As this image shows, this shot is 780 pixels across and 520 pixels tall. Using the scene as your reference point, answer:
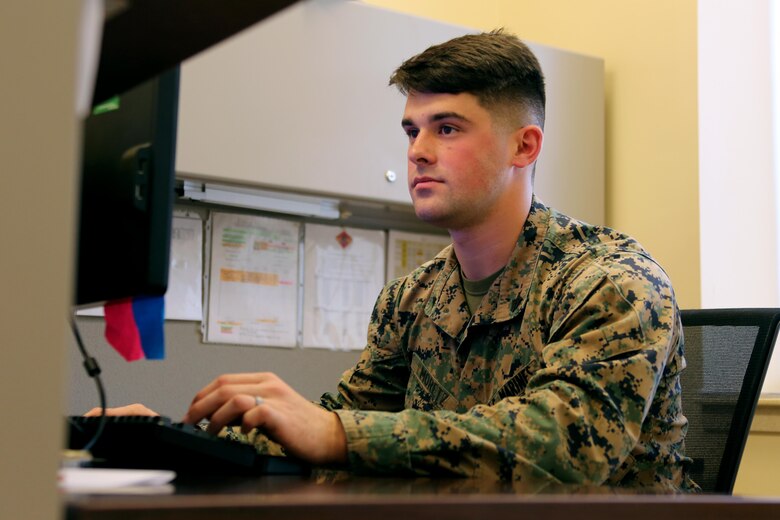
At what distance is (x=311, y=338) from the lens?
7.41ft

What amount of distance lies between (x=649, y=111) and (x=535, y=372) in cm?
132

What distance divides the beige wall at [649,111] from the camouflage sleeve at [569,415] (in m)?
1.08

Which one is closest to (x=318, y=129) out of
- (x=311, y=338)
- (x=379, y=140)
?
(x=379, y=140)

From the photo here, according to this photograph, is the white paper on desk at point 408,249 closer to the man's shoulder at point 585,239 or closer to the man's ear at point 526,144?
the man's ear at point 526,144

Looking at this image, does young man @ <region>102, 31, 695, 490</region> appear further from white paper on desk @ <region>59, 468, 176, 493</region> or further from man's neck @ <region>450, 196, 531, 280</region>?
white paper on desk @ <region>59, 468, 176, 493</region>

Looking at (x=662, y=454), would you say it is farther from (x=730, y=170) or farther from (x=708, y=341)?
(x=730, y=170)

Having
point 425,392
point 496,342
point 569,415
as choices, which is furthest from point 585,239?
point 569,415

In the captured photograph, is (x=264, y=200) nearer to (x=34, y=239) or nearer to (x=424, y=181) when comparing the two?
(x=424, y=181)

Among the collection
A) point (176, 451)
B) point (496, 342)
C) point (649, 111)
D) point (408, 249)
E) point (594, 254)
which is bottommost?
point (176, 451)

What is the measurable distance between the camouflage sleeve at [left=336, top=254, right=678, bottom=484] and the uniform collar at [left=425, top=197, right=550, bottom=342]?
194 millimetres

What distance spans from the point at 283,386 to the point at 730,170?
61.8 inches

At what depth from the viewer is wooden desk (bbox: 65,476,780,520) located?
0.48 metres

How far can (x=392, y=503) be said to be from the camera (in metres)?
0.52

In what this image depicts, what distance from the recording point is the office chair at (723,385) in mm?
1272
